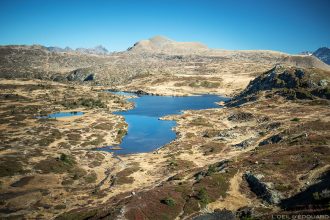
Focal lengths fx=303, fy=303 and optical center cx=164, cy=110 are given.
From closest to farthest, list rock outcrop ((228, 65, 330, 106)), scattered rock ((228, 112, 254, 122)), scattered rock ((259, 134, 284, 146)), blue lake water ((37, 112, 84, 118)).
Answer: scattered rock ((259, 134, 284, 146)) → scattered rock ((228, 112, 254, 122)) → rock outcrop ((228, 65, 330, 106)) → blue lake water ((37, 112, 84, 118))

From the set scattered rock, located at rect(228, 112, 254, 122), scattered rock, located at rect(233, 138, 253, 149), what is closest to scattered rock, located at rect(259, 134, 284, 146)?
scattered rock, located at rect(233, 138, 253, 149)

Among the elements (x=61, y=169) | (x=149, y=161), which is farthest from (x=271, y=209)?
(x=61, y=169)

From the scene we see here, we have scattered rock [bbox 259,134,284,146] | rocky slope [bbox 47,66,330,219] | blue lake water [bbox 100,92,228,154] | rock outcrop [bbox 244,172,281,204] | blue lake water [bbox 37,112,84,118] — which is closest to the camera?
rocky slope [bbox 47,66,330,219]

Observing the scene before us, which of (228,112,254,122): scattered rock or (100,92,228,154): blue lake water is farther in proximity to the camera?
(228,112,254,122): scattered rock

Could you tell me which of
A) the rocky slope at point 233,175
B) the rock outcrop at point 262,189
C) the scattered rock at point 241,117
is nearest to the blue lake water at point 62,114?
the rocky slope at point 233,175

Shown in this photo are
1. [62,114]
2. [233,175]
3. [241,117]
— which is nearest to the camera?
[233,175]

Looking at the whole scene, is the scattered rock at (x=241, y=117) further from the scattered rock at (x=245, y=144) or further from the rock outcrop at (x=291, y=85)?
the scattered rock at (x=245, y=144)

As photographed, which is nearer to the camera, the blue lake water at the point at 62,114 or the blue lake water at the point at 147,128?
the blue lake water at the point at 147,128

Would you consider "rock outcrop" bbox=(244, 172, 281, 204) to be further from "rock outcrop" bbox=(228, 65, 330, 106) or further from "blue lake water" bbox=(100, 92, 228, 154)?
"rock outcrop" bbox=(228, 65, 330, 106)

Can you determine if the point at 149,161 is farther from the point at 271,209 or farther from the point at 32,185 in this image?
the point at 271,209

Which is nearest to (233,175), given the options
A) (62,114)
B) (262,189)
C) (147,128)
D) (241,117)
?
(262,189)

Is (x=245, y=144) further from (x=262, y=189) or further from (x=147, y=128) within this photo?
(x=147, y=128)
